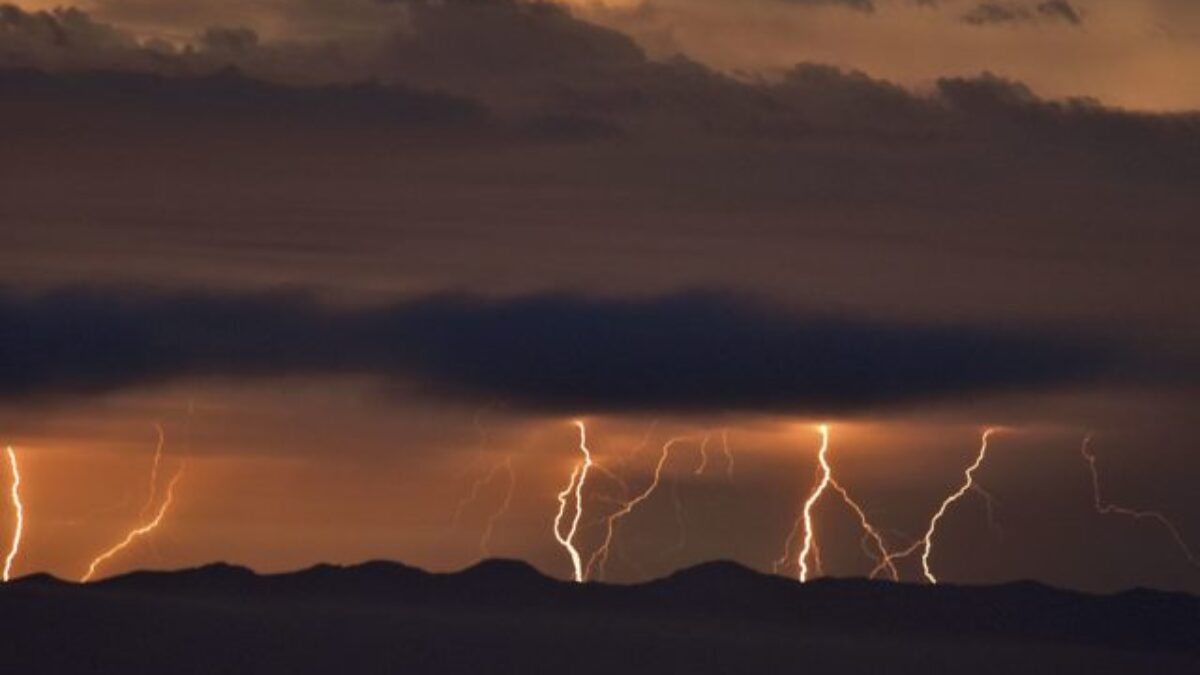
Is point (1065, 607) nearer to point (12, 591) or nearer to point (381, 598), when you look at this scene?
point (381, 598)

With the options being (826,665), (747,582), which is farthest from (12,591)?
(747,582)

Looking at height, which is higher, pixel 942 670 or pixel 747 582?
pixel 747 582

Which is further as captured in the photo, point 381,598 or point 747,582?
point 747,582

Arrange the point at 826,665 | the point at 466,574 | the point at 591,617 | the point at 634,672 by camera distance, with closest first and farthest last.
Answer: the point at 634,672
the point at 826,665
the point at 591,617
the point at 466,574

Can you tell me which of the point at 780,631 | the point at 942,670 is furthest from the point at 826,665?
the point at 780,631

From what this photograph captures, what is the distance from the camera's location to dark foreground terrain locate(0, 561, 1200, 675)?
58.3 meters

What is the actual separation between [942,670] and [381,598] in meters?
16.0

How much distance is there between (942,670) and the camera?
64312 mm

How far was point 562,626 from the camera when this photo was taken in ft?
222

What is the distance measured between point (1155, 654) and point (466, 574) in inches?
768

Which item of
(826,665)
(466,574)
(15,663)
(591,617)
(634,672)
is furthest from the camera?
(466,574)

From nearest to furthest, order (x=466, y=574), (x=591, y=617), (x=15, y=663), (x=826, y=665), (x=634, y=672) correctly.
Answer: (x=15, y=663) < (x=634, y=672) < (x=826, y=665) < (x=591, y=617) < (x=466, y=574)

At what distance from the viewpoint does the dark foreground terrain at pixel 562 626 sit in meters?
58.3

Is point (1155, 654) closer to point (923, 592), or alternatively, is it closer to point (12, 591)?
point (923, 592)
